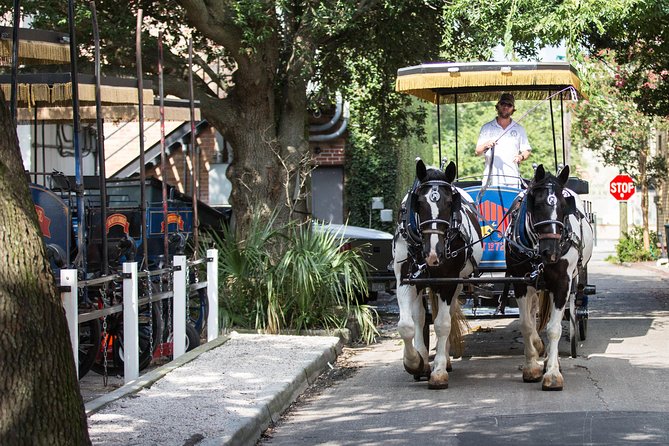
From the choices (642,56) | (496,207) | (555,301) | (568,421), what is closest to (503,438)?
(568,421)

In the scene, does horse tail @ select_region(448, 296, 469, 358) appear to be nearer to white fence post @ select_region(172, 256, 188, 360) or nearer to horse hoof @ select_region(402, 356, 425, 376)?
horse hoof @ select_region(402, 356, 425, 376)

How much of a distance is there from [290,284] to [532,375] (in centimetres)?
456

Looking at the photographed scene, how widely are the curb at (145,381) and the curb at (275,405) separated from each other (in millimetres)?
1132

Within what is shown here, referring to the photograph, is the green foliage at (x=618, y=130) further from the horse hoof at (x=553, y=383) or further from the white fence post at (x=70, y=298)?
the white fence post at (x=70, y=298)

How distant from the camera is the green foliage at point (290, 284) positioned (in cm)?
1398

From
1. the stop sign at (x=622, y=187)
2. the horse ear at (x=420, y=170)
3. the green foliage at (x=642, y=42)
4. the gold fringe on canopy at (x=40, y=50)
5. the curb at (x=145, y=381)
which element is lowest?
the curb at (x=145, y=381)

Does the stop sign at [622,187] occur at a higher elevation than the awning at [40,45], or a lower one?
lower

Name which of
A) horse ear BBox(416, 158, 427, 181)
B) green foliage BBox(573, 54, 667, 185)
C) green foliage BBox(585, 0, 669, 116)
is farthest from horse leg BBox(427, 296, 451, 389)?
green foliage BBox(573, 54, 667, 185)

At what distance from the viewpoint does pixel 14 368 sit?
566cm

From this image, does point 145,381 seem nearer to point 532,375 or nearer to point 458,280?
point 458,280

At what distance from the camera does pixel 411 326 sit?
9.96m

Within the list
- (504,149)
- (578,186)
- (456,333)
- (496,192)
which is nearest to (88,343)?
(456,333)

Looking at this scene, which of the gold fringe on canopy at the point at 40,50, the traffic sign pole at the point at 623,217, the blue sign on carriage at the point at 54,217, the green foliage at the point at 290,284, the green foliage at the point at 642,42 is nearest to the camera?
the blue sign on carriage at the point at 54,217

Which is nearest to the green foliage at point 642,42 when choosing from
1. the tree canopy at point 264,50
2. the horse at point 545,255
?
the tree canopy at point 264,50
